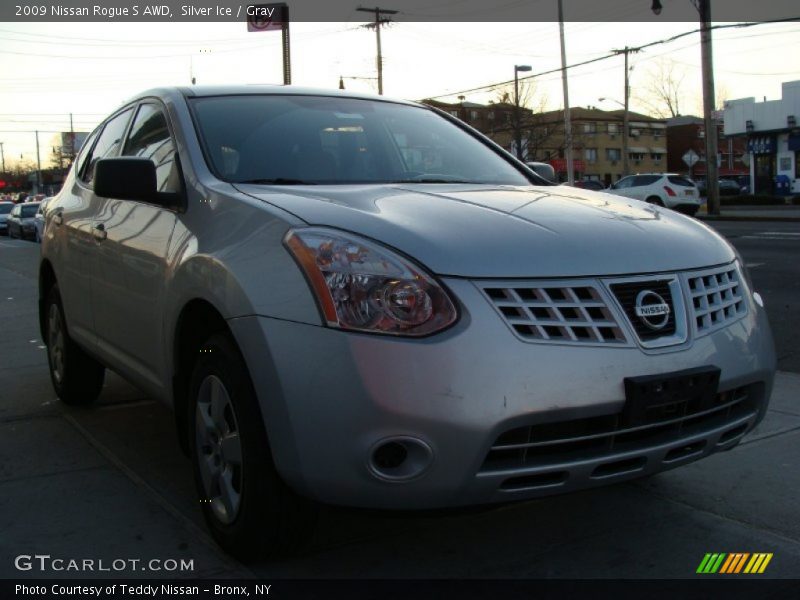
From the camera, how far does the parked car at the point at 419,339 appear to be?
2422mm

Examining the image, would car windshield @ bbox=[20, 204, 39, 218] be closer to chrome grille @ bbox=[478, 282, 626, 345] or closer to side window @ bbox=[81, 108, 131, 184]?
side window @ bbox=[81, 108, 131, 184]

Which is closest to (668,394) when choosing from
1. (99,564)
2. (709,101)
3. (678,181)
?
(99,564)

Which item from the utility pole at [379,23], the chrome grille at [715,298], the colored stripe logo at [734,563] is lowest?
the colored stripe logo at [734,563]

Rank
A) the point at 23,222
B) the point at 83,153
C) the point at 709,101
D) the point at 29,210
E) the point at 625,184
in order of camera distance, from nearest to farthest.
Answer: the point at 83,153 < the point at 709,101 < the point at 625,184 < the point at 23,222 < the point at 29,210

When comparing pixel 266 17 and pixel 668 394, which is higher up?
pixel 266 17

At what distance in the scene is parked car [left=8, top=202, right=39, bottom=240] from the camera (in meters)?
34.1

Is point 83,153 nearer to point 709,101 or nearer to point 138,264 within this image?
→ point 138,264

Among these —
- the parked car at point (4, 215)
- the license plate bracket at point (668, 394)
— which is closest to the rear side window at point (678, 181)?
the license plate bracket at point (668, 394)

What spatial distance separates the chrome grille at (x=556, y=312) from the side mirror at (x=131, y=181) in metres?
1.51

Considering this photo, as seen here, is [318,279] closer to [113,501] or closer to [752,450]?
[113,501]

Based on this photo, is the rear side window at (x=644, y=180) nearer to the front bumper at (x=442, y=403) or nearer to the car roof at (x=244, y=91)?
the car roof at (x=244, y=91)

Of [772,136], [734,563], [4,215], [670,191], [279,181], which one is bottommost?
[734,563]

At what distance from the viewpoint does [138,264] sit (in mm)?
3609

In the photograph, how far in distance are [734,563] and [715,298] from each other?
0.88 metres
